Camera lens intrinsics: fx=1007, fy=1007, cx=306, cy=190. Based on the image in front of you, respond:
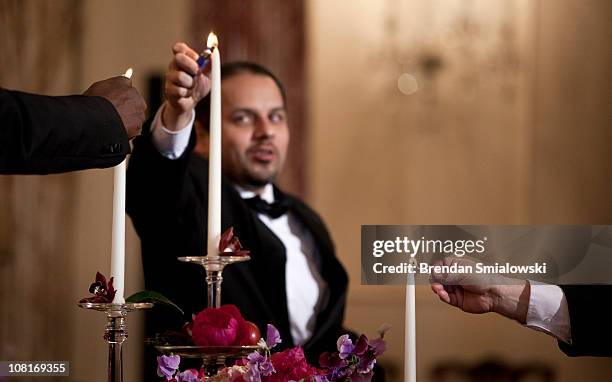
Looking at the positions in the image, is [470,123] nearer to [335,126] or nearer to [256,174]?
[335,126]

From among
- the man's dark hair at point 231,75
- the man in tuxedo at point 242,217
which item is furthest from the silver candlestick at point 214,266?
the man's dark hair at point 231,75

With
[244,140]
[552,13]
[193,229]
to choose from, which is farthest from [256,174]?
[552,13]

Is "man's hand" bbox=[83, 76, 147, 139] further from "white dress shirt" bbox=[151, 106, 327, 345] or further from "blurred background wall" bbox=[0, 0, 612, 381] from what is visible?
"blurred background wall" bbox=[0, 0, 612, 381]

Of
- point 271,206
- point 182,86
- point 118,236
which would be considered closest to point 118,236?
point 118,236

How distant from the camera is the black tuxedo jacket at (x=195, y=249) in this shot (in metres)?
1.53

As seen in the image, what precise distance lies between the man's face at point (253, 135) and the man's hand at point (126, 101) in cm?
88

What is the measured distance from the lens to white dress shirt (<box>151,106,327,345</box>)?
173 cm

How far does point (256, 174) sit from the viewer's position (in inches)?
73.3

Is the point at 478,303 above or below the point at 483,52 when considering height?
below

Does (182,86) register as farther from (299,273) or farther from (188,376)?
(299,273)

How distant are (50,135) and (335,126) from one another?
109 inches

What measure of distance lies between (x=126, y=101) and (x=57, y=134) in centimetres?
9

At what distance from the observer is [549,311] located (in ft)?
3.90

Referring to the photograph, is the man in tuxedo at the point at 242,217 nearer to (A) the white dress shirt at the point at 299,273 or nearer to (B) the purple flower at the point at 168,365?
(A) the white dress shirt at the point at 299,273
